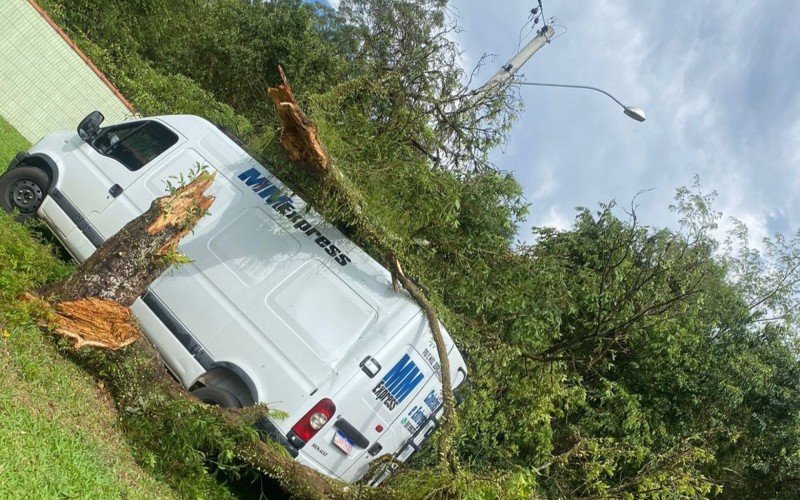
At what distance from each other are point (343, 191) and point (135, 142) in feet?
8.87

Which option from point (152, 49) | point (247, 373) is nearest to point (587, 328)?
point (247, 373)

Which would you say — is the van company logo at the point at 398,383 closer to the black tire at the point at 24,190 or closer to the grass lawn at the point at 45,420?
the grass lawn at the point at 45,420

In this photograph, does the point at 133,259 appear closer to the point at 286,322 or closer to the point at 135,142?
the point at 286,322

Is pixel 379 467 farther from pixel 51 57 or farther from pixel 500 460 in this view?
pixel 51 57

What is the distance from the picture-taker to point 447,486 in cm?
566

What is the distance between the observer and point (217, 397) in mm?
5965

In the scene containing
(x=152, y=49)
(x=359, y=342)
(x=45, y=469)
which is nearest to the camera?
(x=45, y=469)

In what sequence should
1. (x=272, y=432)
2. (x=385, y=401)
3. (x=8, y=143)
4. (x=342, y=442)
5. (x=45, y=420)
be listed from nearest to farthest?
(x=45, y=420) → (x=272, y=432) → (x=342, y=442) → (x=385, y=401) → (x=8, y=143)

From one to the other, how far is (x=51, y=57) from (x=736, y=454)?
13.6 meters

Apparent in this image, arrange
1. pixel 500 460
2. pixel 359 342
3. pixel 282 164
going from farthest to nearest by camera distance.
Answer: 1. pixel 500 460
2. pixel 282 164
3. pixel 359 342

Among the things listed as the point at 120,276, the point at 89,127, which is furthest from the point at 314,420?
the point at 89,127

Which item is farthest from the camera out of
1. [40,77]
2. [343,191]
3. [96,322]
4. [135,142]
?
[40,77]

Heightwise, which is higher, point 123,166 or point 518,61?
point 518,61

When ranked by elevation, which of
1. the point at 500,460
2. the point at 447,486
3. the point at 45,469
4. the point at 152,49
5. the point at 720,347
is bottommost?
the point at 45,469
